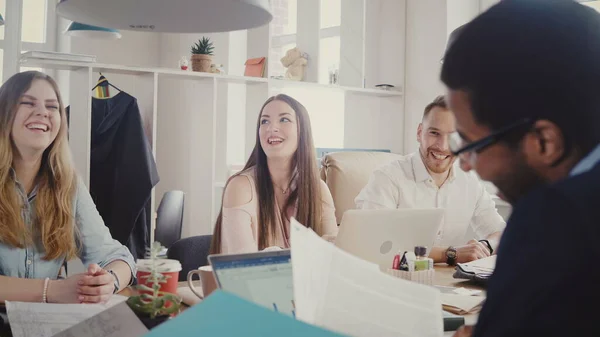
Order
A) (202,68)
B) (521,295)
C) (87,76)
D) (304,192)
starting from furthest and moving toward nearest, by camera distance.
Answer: (202,68), (87,76), (304,192), (521,295)

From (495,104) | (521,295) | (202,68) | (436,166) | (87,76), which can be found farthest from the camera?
(202,68)

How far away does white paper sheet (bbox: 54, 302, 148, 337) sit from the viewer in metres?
1.15

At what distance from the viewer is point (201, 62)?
12.8ft

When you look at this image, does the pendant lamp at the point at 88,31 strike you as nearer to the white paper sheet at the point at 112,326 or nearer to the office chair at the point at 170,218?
the office chair at the point at 170,218

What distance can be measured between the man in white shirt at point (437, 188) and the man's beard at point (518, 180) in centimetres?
210

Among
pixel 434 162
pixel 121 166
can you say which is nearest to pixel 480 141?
pixel 434 162

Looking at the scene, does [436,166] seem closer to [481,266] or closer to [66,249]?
[481,266]

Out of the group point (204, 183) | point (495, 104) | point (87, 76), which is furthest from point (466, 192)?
point (495, 104)

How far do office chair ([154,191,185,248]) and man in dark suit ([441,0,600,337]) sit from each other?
389 centimetres

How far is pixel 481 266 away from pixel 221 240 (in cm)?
97

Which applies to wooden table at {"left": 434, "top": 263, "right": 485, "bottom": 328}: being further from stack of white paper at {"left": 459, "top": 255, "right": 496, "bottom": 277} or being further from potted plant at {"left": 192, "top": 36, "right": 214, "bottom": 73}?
potted plant at {"left": 192, "top": 36, "right": 214, "bottom": 73}

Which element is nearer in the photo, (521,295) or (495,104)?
(521,295)

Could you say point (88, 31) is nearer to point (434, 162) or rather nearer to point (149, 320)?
point (434, 162)

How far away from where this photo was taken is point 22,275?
217 centimetres
